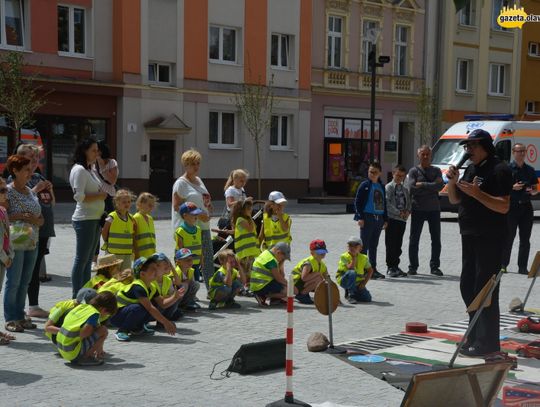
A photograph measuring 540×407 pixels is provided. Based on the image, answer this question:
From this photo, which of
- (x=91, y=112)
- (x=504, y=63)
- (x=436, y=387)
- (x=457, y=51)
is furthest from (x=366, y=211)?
(x=504, y=63)

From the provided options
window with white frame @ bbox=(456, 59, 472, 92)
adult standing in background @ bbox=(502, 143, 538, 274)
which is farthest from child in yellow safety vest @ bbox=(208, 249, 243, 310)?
window with white frame @ bbox=(456, 59, 472, 92)

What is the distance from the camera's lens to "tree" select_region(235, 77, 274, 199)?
1233 inches

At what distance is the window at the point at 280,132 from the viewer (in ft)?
114

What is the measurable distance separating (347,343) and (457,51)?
34.7 m

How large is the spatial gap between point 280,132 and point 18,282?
27.2 meters

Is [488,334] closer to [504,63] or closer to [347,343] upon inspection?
[347,343]

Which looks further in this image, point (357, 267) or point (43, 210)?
point (357, 267)

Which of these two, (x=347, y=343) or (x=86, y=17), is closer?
(x=347, y=343)

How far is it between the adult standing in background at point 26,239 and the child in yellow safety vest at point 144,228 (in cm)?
162

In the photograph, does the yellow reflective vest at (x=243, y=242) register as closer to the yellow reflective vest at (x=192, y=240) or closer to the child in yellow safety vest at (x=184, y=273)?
the yellow reflective vest at (x=192, y=240)

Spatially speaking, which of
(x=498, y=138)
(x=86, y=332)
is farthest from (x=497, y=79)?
(x=86, y=332)

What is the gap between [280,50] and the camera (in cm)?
3481

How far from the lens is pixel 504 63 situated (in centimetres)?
4281

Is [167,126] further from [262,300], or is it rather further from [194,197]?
[262,300]
